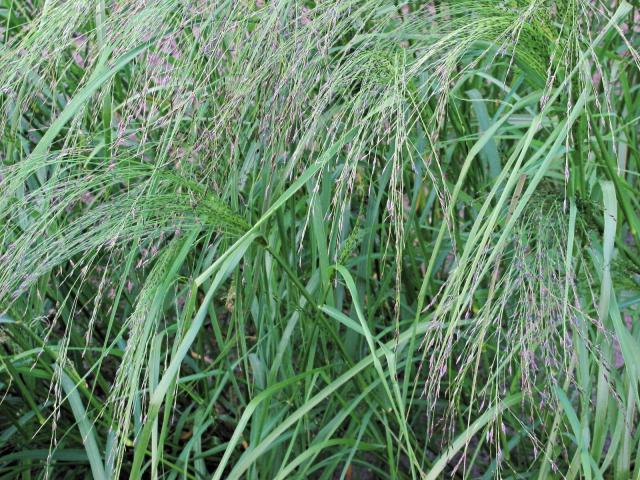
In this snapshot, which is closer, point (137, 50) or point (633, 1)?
point (137, 50)

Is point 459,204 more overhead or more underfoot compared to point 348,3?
more underfoot

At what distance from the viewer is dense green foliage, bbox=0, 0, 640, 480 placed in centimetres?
97

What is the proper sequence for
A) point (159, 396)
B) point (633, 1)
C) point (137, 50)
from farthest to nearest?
point (633, 1) < point (137, 50) < point (159, 396)

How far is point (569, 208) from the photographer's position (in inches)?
45.3

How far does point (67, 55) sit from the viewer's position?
1.67 m

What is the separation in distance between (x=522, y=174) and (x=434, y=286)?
0.48 metres

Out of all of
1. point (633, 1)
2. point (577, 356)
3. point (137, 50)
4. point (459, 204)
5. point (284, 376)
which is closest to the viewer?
point (137, 50)

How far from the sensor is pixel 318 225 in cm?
122

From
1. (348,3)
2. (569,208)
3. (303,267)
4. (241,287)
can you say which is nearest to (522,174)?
(569,208)

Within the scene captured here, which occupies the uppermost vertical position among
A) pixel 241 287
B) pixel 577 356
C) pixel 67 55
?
pixel 67 55

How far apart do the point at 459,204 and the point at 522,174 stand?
574 millimetres

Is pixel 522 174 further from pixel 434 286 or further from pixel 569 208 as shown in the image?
pixel 434 286

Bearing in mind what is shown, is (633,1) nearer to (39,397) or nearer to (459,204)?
(459,204)

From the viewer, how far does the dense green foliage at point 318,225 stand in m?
0.97
